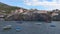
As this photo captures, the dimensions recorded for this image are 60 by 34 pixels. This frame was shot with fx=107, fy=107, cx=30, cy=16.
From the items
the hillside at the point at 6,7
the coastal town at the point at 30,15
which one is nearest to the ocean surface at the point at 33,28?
the coastal town at the point at 30,15

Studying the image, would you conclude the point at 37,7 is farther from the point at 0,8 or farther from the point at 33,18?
the point at 0,8

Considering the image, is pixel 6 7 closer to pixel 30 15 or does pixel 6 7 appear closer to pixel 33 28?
pixel 30 15

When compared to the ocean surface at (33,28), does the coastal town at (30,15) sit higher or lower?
higher

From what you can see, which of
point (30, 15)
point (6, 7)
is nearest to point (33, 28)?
point (30, 15)

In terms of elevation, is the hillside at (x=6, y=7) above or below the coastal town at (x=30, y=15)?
above

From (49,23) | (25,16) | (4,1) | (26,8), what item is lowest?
(49,23)

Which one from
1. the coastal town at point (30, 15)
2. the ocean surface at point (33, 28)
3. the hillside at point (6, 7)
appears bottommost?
Answer: the ocean surface at point (33, 28)

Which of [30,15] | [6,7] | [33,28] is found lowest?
[33,28]

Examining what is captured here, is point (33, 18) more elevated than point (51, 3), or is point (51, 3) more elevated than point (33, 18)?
point (51, 3)

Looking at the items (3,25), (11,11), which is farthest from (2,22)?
(11,11)

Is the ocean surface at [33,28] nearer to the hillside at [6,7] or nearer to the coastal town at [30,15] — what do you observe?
the coastal town at [30,15]
